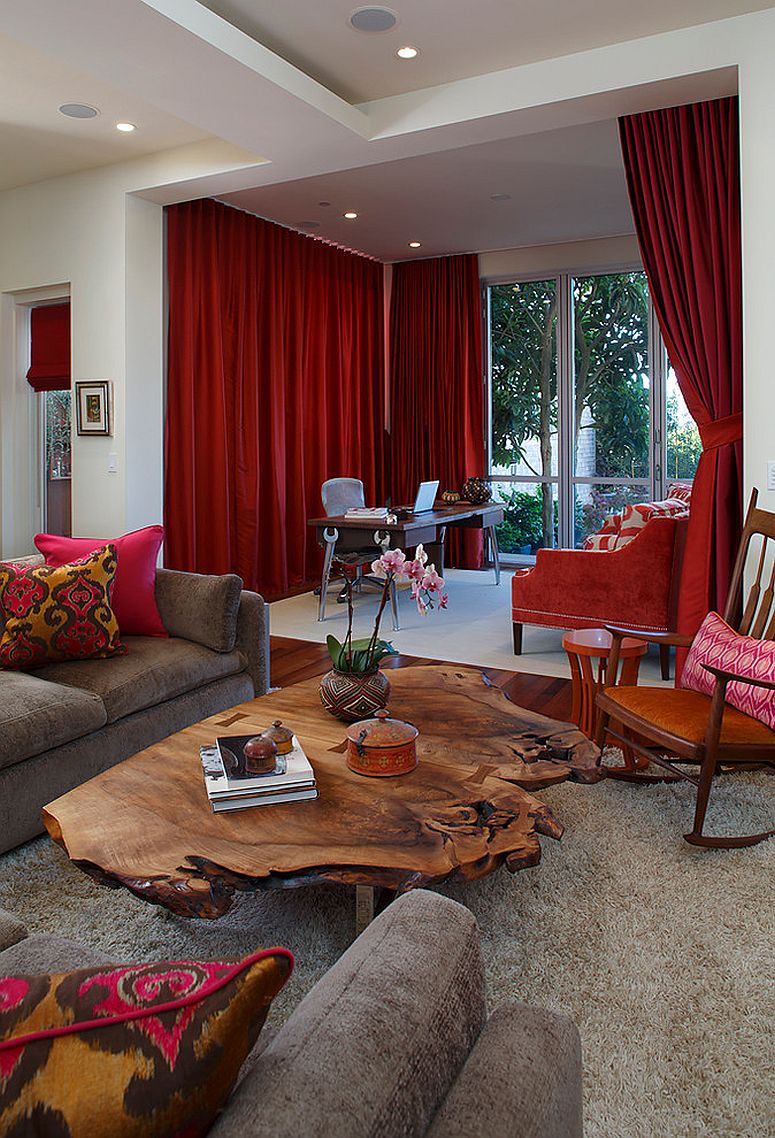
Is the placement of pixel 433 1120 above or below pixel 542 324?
below

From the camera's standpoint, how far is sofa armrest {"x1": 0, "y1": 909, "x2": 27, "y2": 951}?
1378mm

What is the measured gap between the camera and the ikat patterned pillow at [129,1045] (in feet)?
2.35

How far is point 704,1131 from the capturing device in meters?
1.53

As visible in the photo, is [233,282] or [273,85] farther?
[233,282]

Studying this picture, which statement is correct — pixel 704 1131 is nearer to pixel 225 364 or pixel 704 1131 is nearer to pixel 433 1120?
pixel 433 1120

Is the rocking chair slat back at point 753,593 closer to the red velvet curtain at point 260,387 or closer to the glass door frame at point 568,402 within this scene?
the red velvet curtain at point 260,387

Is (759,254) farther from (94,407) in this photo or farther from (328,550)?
(94,407)

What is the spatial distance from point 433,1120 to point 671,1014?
119cm

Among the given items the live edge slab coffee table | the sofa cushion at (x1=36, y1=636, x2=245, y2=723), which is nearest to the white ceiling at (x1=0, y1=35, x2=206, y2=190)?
the sofa cushion at (x1=36, y1=636, x2=245, y2=723)

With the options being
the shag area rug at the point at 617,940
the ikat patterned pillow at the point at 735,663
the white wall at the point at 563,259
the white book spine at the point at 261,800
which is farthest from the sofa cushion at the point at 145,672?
the white wall at the point at 563,259

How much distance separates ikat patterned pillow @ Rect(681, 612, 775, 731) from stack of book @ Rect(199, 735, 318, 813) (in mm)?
1259

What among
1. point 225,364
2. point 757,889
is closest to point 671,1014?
point 757,889

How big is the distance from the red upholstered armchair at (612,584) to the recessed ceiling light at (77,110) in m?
3.30

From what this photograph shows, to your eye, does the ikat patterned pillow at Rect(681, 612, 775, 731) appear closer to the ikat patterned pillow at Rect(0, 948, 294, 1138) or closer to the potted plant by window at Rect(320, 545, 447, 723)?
the potted plant by window at Rect(320, 545, 447, 723)
